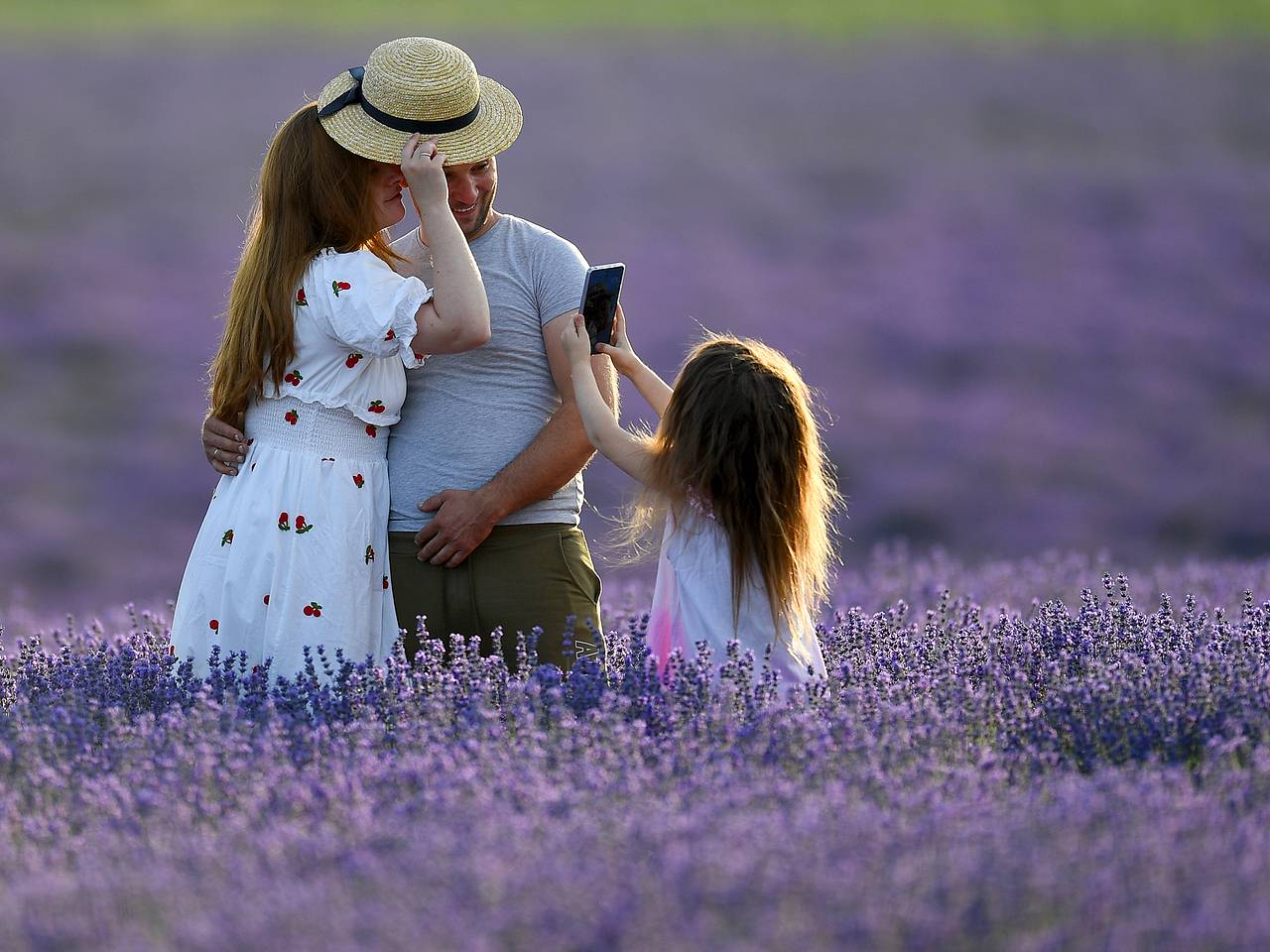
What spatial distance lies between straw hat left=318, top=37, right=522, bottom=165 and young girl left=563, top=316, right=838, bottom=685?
0.57 meters

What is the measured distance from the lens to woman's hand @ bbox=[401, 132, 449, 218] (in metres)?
3.26

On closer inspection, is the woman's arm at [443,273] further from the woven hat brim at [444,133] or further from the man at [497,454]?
the man at [497,454]

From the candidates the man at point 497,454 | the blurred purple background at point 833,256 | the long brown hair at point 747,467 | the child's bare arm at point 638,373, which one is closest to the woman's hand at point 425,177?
the man at point 497,454

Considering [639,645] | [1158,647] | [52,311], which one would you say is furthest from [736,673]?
[52,311]

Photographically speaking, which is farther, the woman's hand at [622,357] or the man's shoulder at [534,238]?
the man's shoulder at [534,238]

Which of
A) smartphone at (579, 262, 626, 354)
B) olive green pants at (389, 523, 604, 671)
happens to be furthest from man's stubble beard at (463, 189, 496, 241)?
olive green pants at (389, 523, 604, 671)

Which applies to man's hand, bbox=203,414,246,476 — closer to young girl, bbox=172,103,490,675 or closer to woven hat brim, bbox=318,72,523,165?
young girl, bbox=172,103,490,675

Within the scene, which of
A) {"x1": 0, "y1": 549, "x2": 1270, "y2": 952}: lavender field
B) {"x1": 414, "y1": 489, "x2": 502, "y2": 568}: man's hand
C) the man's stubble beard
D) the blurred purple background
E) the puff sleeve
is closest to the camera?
{"x1": 0, "y1": 549, "x2": 1270, "y2": 952}: lavender field

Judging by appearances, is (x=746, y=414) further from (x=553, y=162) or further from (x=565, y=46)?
(x=565, y=46)

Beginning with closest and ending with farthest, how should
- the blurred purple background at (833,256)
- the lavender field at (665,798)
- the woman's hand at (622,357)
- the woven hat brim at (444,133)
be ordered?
the lavender field at (665,798), the woven hat brim at (444,133), the woman's hand at (622,357), the blurred purple background at (833,256)

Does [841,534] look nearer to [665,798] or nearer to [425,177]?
[425,177]

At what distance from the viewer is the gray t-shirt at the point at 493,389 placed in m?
3.69

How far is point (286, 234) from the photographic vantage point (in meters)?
3.37

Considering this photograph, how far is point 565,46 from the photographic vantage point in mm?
15609
